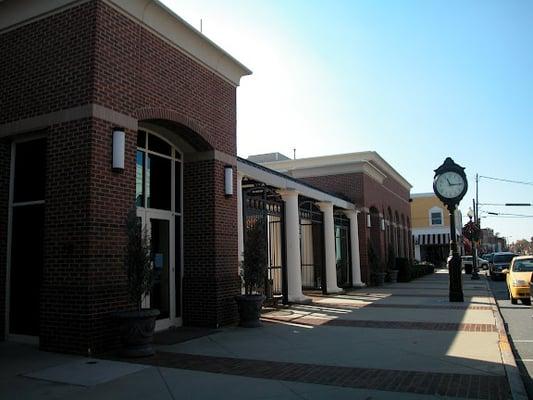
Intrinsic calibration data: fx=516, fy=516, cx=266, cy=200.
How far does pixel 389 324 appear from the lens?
11.6m

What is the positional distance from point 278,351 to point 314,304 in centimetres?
804

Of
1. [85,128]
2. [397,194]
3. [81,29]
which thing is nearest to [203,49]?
[81,29]

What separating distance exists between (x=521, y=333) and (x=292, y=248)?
738cm

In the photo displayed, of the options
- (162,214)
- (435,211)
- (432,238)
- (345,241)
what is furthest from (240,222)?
(435,211)

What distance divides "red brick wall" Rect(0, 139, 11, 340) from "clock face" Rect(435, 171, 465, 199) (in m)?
12.6

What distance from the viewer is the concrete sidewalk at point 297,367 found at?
6105 millimetres

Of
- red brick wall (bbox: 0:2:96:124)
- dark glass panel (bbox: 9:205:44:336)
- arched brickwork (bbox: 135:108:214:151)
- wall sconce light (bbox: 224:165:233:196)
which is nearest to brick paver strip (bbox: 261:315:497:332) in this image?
wall sconce light (bbox: 224:165:233:196)

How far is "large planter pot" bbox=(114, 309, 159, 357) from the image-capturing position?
26.4ft

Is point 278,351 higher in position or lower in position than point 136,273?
lower

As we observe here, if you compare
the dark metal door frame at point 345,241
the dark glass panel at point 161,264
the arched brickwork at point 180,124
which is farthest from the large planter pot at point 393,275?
the dark glass panel at point 161,264

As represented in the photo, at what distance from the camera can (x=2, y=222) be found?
32.2 ft

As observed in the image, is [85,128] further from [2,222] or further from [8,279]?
[8,279]

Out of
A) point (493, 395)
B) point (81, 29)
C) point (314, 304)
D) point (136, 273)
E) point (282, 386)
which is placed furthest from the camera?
point (314, 304)

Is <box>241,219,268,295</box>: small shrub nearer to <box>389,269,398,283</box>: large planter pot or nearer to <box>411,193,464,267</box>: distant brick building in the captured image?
<box>389,269,398,283</box>: large planter pot
